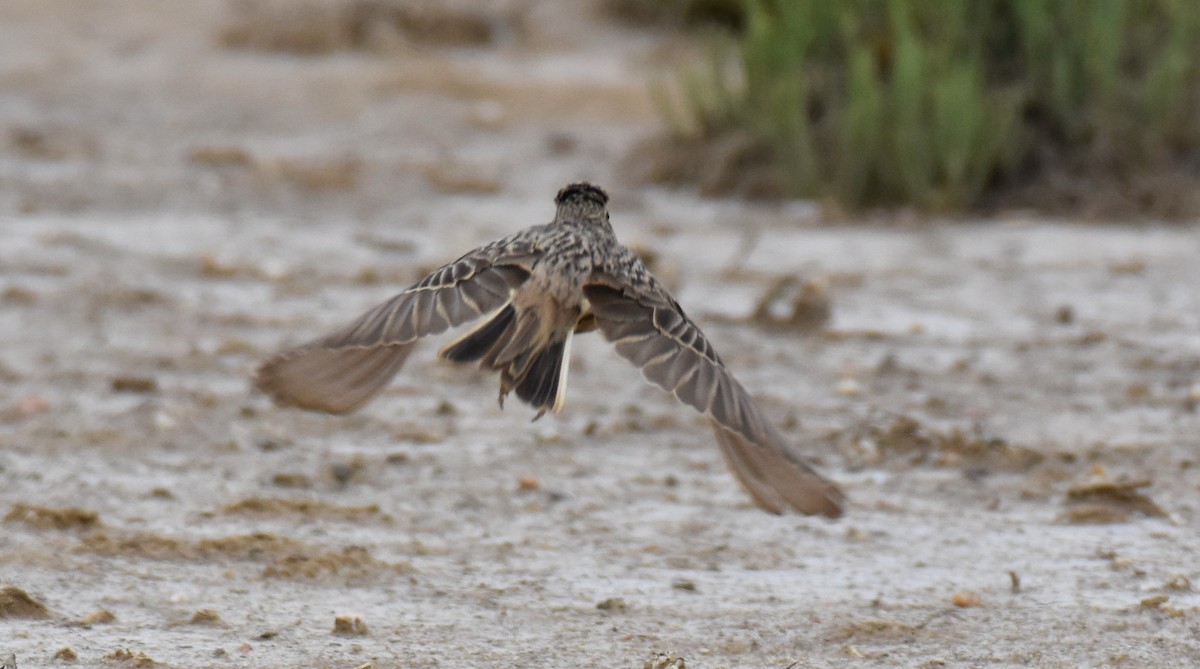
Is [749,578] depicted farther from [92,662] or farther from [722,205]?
[722,205]

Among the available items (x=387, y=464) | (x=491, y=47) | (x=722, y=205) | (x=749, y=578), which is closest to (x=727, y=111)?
(x=722, y=205)

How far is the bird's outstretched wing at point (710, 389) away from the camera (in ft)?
14.3

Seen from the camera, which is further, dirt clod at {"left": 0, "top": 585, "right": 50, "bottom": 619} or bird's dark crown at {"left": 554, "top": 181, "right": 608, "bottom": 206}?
bird's dark crown at {"left": 554, "top": 181, "right": 608, "bottom": 206}

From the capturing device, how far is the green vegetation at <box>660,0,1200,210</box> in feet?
33.2

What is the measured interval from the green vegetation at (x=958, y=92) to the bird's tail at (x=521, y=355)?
18.2 ft

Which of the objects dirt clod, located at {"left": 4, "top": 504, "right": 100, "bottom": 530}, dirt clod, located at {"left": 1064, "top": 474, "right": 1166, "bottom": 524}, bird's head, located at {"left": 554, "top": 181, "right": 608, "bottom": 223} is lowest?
dirt clod, located at {"left": 4, "top": 504, "right": 100, "bottom": 530}

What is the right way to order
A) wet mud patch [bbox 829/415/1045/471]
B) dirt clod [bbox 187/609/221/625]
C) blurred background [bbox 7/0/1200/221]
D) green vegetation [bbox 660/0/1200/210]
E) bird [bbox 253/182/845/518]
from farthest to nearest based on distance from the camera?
blurred background [bbox 7/0/1200/221] → green vegetation [bbox 660/0/1200/210] → wet mud patch [bbox 829/415/1045/471] → dirt clod [bbox 187/609/221/625] → bird [bbox 253/182/845/518]

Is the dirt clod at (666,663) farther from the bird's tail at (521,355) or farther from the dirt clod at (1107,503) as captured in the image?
the dirt clod at (1107,503)

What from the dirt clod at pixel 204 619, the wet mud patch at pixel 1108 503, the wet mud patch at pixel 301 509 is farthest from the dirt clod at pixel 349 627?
the wet mud patch at pixel 1108 503

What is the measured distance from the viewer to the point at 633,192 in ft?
35.7

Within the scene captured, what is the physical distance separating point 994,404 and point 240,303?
3308 millimetres

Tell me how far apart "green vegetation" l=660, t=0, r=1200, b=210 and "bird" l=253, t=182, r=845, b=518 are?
5.27m

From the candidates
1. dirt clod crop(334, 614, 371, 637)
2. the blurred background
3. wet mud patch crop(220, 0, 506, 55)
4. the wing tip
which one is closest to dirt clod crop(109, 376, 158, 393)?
dirt clod crop(334, 614, 371, 637)

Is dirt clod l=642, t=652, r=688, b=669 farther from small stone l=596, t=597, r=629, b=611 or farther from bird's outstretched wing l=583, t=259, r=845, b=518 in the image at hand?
small stone l=596, t=597, r=629, b=611
